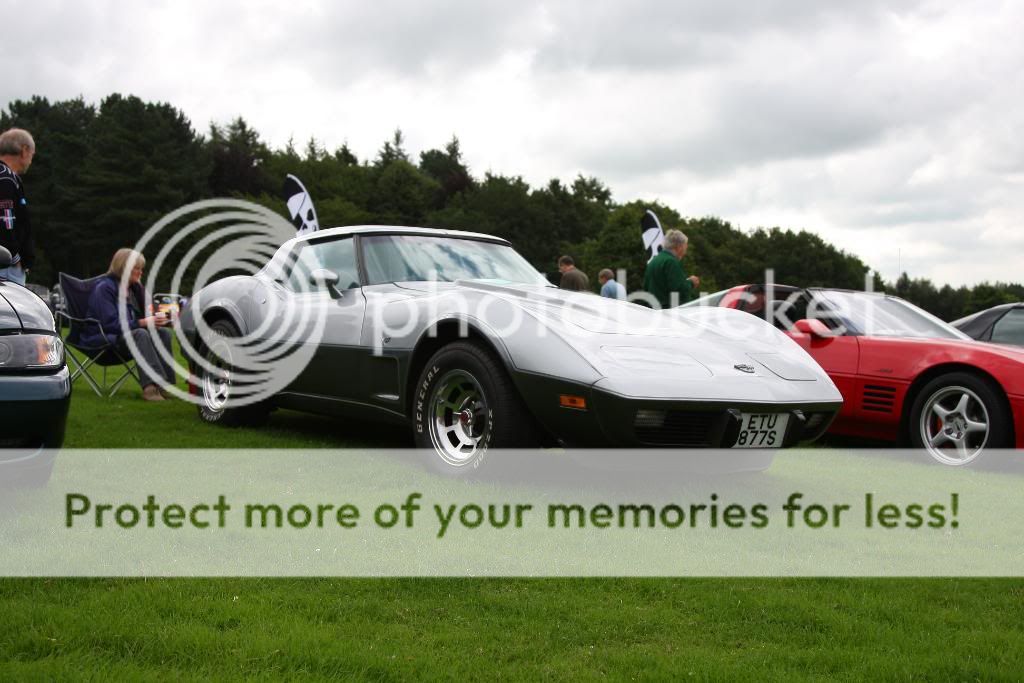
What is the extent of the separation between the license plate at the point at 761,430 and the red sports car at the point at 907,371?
239 centimetres

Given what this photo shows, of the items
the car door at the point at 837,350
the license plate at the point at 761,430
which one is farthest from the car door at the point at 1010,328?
the license plate at the point at 761,430

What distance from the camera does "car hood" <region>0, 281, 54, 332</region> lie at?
12.9ft

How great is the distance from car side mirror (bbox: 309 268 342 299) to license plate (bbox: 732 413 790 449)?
271 centimetres

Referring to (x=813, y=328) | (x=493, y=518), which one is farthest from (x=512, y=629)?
(x=813, y=328)

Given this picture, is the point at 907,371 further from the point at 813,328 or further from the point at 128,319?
the point at 128,319

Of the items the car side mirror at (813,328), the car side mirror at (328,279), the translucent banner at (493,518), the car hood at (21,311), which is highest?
the car side mirror at (328,279)

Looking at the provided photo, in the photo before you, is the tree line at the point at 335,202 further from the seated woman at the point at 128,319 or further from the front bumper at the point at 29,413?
the front bumper at the point at 29,413

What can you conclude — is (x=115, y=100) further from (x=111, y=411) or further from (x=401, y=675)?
(x=401, y=675)

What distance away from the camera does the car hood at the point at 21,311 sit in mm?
3936

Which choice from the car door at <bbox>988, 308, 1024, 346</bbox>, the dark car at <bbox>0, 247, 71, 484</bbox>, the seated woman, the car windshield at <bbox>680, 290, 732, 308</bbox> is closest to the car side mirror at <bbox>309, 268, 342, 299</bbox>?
the dark car at <bbox>0, 247, 71, 484</bbox>

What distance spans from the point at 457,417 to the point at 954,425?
368 cm

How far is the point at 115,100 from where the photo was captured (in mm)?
63656

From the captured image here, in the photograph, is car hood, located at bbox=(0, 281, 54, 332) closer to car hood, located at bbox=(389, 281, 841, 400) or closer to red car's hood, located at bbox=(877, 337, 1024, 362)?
car hood, located at bbox=(389, 281, 841, 400)

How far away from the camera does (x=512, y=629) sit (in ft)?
9.16
